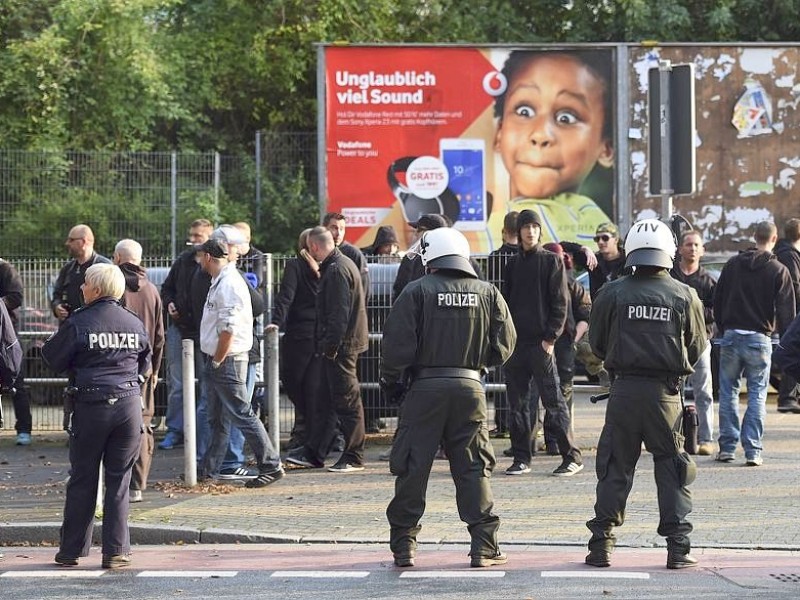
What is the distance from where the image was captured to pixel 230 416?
11.4m

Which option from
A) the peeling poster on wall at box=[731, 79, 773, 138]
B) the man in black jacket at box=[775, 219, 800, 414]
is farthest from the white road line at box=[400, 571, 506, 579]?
the peeling poster on wall at box=[731, 79, 773, 138]

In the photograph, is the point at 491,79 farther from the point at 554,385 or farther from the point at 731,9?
the point at 554,385

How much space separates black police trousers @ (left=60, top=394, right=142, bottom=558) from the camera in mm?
8883

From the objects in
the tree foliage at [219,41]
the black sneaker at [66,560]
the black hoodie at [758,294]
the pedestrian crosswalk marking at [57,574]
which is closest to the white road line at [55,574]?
the pedestrian crosswalk marking at [57,574]

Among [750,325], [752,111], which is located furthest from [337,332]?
[752,111]

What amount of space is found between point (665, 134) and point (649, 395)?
496 centimetres

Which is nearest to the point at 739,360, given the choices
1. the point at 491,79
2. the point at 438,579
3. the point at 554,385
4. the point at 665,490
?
the point at 554,385

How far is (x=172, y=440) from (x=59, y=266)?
2409mm

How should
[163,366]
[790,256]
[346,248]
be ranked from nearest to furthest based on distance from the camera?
[346,248] → [163,366] → [790,256]

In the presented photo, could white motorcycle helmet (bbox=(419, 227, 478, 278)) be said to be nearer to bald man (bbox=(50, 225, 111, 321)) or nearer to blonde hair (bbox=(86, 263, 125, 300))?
blonde hair (bbox=(86, 263, 125, 300))

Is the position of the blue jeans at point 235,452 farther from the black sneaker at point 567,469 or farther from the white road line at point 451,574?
the white road line at point 451,574

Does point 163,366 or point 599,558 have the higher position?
point 163,366

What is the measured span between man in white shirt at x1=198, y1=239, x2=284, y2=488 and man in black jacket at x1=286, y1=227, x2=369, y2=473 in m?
0.70

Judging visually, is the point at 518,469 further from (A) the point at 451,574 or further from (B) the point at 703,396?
(A) the point at 451,574
